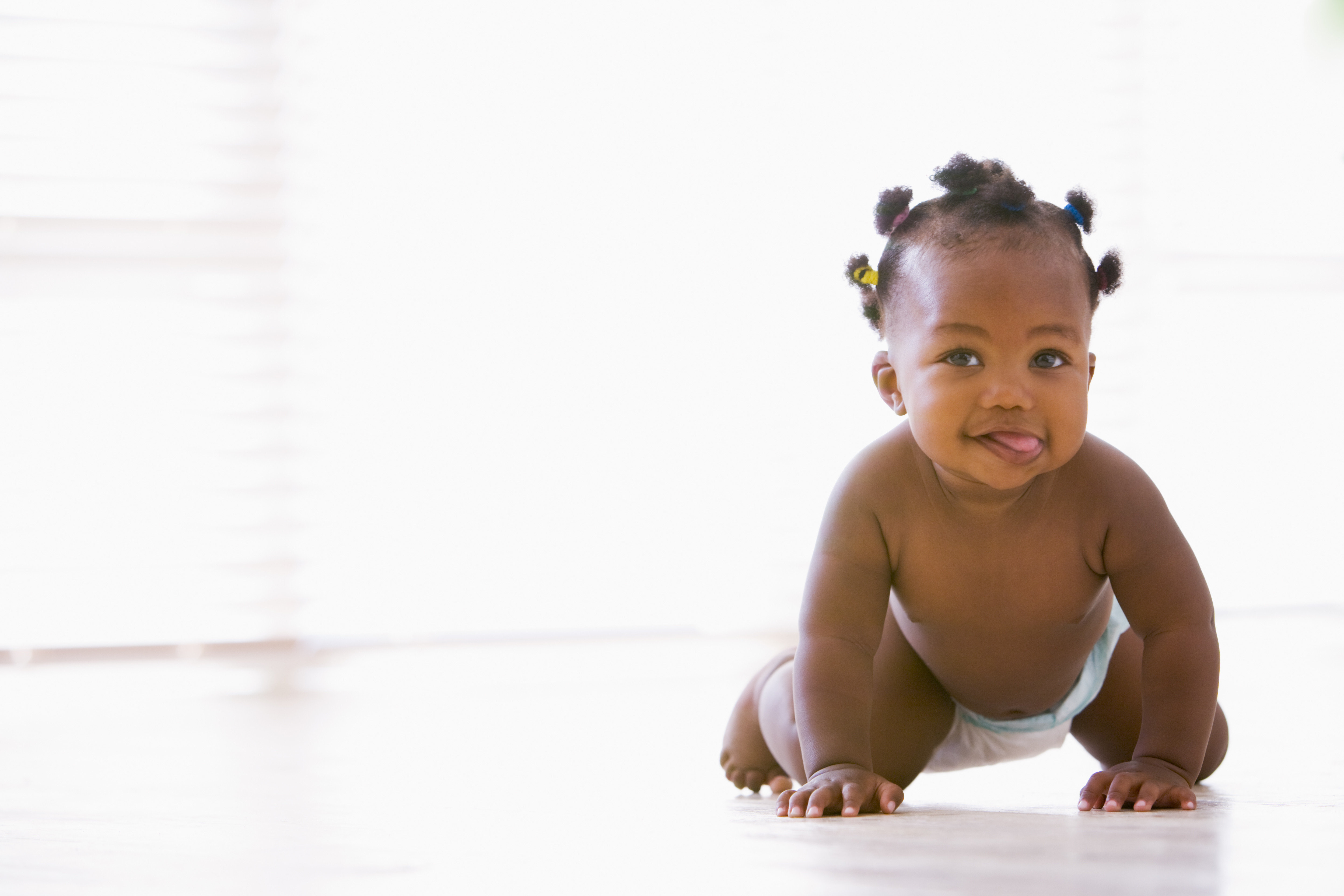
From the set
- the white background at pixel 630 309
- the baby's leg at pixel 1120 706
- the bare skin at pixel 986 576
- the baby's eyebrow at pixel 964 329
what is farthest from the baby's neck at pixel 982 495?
the white background at pixel 630 309

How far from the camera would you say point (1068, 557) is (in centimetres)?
104

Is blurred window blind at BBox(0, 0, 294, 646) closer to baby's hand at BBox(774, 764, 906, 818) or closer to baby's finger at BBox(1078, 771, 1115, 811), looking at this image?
baby's hand at BBox(774, 764, 906, 818)

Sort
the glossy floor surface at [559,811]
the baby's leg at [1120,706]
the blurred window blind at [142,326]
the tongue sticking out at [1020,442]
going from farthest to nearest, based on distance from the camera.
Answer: the blurred window blind at [142,326] < the baby's leg at [1120,706] < the tongue sticking out at [1020,442] < the glossy floor surface at [559,811]

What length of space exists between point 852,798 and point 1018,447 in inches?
11.5

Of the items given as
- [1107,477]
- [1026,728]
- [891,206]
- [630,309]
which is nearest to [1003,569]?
[1107,477]

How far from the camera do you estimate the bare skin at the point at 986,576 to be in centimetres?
96

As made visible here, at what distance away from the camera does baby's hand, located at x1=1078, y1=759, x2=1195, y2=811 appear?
0.87 meters

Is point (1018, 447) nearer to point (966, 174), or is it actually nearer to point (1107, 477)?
point (1107, 477)

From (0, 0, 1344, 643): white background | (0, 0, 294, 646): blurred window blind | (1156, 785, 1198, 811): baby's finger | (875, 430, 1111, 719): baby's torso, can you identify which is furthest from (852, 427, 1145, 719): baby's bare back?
(0, 0, 294, 646): blurred window blind

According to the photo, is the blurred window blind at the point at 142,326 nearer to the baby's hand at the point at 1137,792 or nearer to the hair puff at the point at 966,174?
the hair puff at the point at 966,174

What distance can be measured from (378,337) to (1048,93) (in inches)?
60.1

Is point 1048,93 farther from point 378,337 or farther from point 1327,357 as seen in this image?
point 378,337

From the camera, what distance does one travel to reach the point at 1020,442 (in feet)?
3.17

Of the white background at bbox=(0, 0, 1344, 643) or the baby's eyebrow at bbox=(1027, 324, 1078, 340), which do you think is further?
the white background at bbox=(0, 0, 1344, 643)
